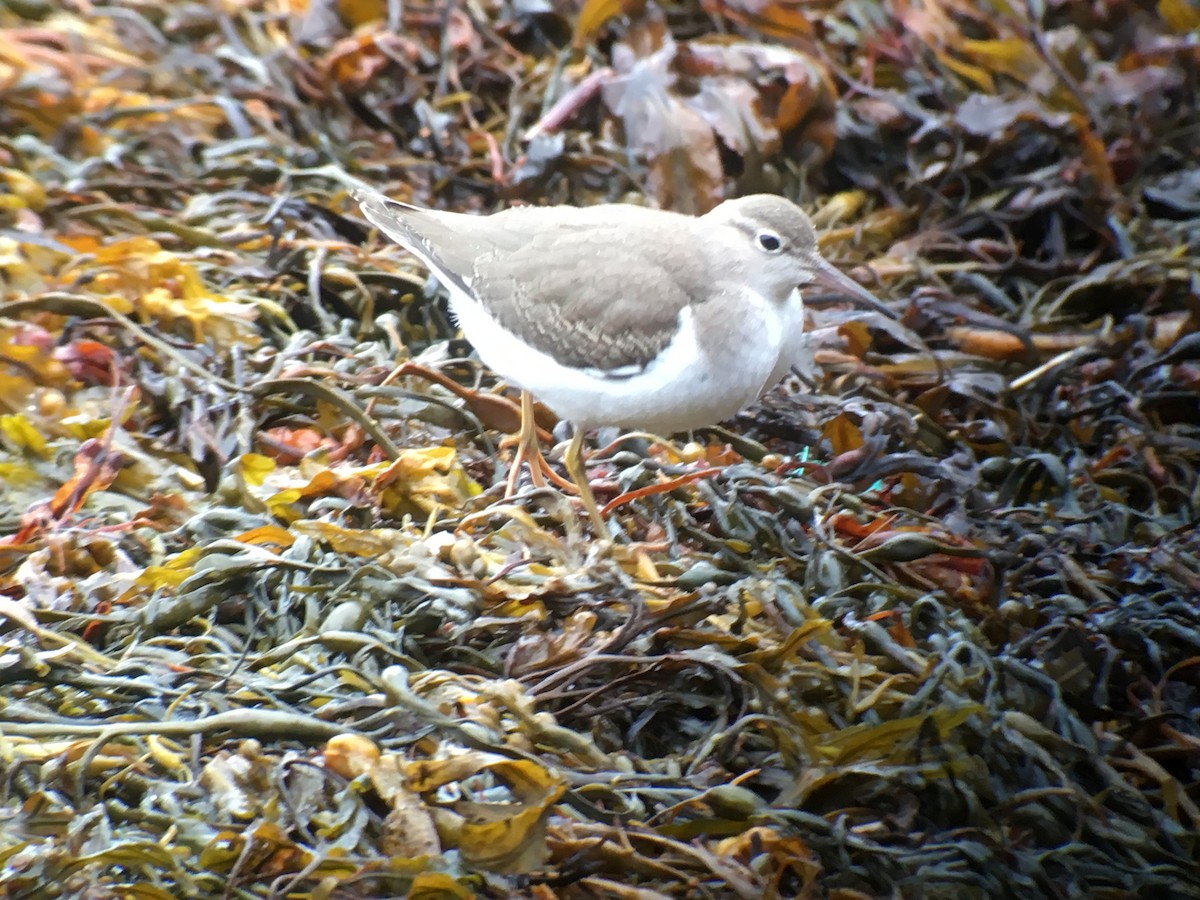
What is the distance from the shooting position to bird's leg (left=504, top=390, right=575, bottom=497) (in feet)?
7.61

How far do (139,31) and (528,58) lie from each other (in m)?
1.29

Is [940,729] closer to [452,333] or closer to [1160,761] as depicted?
[1160,761]

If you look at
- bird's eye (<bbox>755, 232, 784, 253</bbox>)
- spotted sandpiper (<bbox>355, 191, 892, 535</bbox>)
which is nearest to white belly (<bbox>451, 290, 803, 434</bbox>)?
spotted sandpiper (<bbox>355, 191, 892, 535</bbox>)

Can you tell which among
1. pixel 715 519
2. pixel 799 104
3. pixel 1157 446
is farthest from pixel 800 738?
pixel 799 104

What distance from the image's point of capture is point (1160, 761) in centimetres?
186

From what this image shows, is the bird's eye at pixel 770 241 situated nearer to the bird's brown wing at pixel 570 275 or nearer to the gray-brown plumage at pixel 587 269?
the gray-brown plumage at pixel 587 269

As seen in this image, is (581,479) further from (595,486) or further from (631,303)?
(631,303)

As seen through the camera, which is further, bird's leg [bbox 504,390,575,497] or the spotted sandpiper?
bird's leg [bbox 504,390,575,497]

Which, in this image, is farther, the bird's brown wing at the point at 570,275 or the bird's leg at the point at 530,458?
the bird's leg at the point at 530,458

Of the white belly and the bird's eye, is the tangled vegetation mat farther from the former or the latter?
the bird's eye

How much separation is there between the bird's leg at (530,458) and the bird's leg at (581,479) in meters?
0.05

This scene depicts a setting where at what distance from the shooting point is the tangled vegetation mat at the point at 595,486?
1.60 metres

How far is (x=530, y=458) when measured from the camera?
2.39 m

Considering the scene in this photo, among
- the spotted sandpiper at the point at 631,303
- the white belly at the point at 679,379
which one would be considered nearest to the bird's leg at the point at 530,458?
the spotted sandpiper at the point at 631,303
